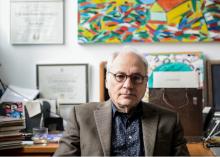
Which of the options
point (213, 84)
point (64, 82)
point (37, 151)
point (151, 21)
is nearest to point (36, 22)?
point (64, 82)

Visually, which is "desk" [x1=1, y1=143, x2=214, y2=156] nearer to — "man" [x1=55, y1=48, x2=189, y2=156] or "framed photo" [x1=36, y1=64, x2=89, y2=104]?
"man" [x1=55, y1=48, x2=189, y2=156]

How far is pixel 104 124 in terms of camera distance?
1.65 metres

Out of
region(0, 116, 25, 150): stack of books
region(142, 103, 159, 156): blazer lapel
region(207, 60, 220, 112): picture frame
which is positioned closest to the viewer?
region(142, 103, 159, 156): blazer lapel

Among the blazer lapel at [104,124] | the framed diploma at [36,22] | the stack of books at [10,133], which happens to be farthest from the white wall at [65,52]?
the blazer lapel at [104,124]

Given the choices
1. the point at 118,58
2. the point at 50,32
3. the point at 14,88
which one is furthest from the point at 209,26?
the point at 14,88

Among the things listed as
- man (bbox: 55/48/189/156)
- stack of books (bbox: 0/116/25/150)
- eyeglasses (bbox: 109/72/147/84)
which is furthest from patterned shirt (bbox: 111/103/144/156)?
stack of books (bbox: 0/116/25/150)

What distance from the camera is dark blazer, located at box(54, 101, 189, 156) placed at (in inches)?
63.1

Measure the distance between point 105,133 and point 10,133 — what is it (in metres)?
0.66

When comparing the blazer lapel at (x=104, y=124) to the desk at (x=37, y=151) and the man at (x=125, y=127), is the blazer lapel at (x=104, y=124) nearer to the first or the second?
the man at (x=125, y=127)

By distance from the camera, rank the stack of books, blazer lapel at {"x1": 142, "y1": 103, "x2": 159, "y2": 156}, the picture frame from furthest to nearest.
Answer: the picture frame → the stack of books → blazer lapel at {"x1": 142, "y1": 103, "x2": 159, "y2": 156}

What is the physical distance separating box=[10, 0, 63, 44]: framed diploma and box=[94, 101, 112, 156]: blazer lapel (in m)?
0.93

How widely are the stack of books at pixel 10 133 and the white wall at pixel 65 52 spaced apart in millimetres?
585

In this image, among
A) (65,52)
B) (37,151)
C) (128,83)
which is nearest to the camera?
(128,83)

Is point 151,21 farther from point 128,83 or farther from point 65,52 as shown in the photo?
point 128,83
